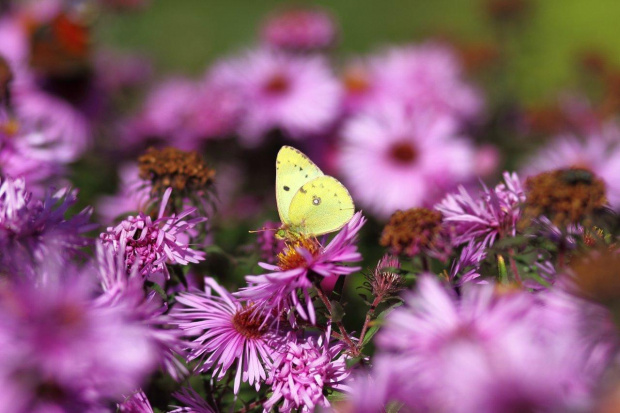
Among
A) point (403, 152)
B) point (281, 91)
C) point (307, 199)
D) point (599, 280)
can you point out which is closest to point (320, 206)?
point (307, 199)

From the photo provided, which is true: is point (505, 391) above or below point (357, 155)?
above

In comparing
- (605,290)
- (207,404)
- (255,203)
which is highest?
(605,290)

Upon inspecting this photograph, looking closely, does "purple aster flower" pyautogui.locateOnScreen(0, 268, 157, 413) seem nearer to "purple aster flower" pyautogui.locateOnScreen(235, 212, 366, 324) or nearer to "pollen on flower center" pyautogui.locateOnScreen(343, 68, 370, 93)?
"purple aster flower" pyautogui.locateOnScreen(235, 212, 366, 324)

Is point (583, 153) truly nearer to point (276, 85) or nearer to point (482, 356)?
point (276, 85)

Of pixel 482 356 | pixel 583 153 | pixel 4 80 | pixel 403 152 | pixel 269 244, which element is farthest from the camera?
pixel 403 152

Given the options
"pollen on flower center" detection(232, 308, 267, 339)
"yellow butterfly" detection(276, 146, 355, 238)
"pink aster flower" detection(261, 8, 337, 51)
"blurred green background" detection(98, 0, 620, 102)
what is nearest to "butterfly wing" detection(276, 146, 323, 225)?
"yellow butterfly" detection(276, 146, 355, 238)

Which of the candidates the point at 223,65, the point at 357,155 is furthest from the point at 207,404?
the point at 223,65

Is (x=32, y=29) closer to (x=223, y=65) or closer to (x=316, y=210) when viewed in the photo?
(x=223, y=65)
